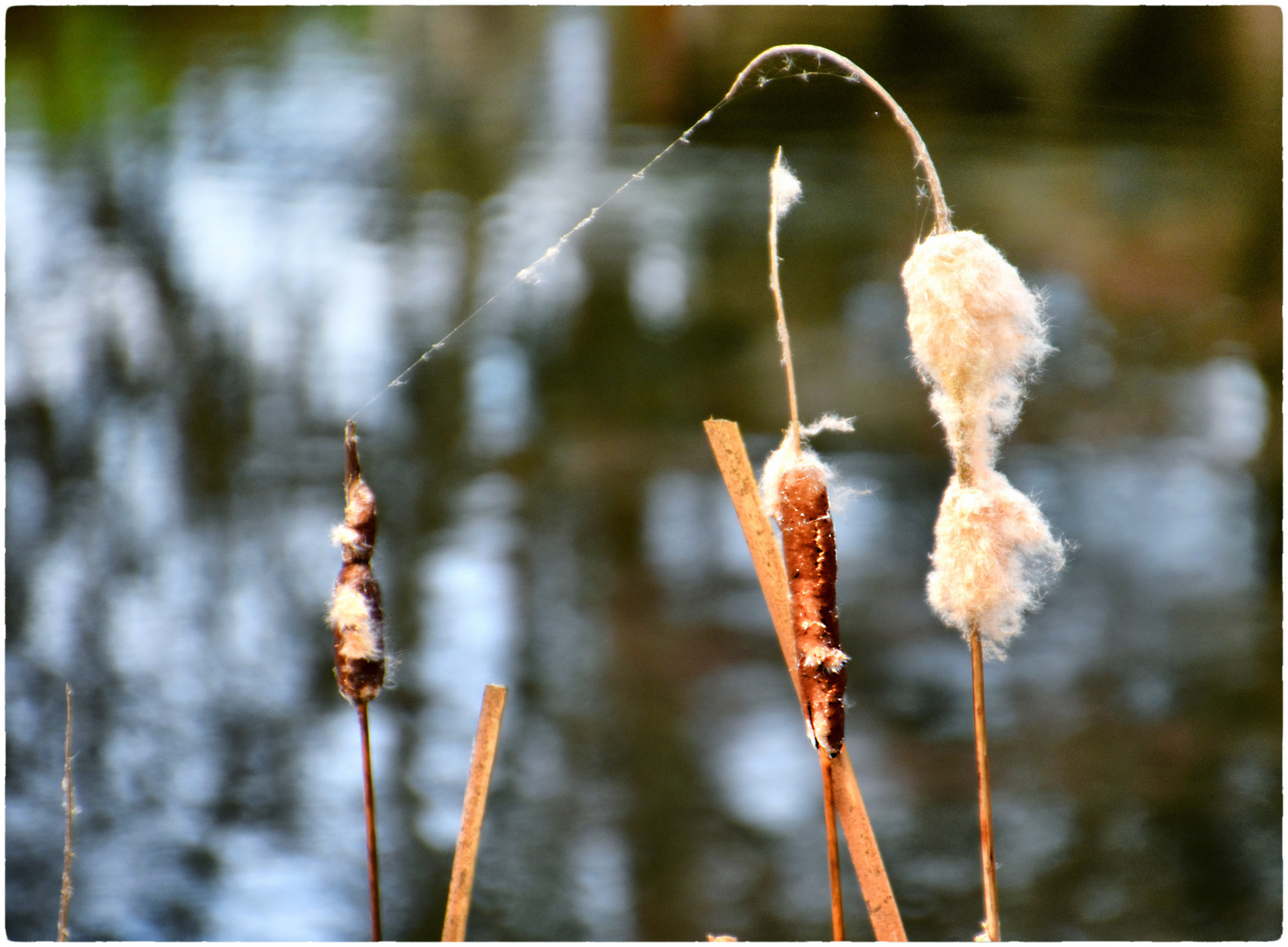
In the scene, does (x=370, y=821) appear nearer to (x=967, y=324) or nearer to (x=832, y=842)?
(x=832, y=842)

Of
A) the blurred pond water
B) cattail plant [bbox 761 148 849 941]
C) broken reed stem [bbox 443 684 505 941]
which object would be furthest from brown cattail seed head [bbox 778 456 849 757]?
the blurred pond water

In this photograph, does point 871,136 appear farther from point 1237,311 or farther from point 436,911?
point 436,911

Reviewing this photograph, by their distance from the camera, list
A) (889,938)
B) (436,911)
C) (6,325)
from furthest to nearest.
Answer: (436,911) < (6,325) < (889,938)

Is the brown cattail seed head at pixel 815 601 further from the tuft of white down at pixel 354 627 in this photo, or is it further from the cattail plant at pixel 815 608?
the tuft of white down at pixel 354 627

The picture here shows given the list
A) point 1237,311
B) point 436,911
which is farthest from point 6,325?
point 1237,311

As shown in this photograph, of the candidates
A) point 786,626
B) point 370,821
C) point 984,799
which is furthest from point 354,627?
point 984,799

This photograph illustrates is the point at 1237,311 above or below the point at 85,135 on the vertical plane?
below

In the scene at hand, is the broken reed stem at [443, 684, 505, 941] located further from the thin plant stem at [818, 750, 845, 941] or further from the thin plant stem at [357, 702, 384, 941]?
the thin plant stem at [818, 750, 845, 941]
